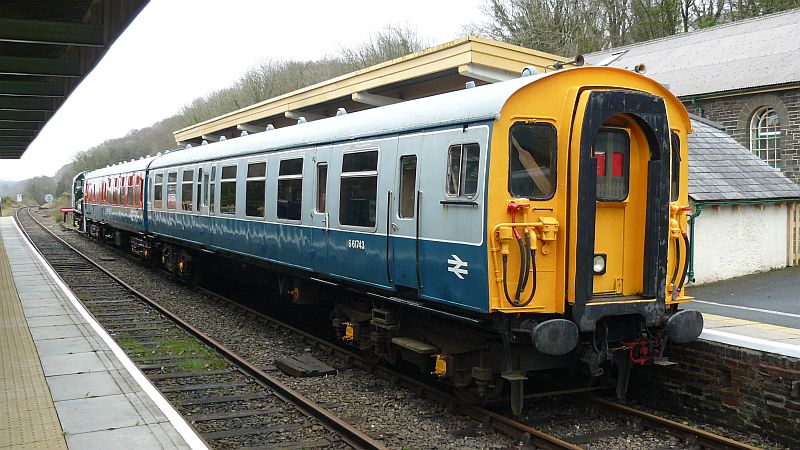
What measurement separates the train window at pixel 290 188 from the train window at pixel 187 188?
197 inches

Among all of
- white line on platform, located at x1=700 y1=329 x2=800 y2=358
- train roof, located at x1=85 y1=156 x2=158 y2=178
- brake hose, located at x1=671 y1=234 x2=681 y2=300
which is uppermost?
train roof, located at x1=85 y1=156 x2=158 y2=178

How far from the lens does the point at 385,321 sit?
8172 mm

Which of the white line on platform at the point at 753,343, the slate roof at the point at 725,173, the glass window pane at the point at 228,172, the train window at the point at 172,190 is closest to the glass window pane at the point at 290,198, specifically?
the glass window pane at the point at 228,172

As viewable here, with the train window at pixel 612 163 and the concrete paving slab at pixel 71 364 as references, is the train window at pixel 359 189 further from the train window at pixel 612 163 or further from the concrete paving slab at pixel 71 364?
the concrete paving slab at pixel 71 364

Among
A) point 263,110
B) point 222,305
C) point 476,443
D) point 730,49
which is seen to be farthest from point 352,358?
point 730,49

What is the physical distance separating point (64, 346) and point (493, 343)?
5.67m

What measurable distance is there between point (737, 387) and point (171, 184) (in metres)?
13.3

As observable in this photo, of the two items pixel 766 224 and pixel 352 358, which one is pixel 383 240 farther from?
pixel 766 224

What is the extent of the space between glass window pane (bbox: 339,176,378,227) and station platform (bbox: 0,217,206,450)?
2.92 m

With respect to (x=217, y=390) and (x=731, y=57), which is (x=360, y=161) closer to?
(x=217, y=390)

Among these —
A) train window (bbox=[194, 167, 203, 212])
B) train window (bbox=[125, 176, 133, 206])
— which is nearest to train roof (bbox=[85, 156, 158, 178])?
train window (bbox=[125, 176, 133, 206])

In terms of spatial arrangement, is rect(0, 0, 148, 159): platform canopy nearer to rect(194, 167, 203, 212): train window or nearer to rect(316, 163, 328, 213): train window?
rect(194, 167, 203, 212): train window

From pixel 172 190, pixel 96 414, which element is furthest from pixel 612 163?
pixel 172 190

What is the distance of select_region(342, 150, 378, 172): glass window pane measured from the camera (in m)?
8.31
